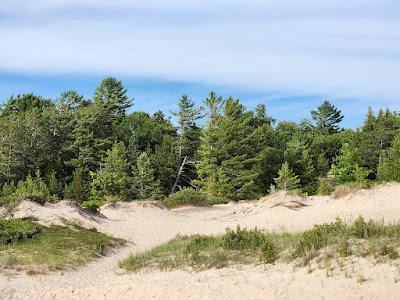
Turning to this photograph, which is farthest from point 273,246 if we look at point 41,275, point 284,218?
point 284,218

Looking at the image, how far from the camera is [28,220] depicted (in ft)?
92.4

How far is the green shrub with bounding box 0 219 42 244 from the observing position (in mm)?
23156

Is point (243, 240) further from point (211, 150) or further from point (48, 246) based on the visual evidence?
point (211, 150)

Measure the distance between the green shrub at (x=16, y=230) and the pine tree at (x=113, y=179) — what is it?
102 ft

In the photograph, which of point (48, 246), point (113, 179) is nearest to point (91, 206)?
point (48, 246)

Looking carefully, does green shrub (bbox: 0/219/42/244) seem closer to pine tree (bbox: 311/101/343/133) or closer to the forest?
the forest

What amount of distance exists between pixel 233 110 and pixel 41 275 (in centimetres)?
4947

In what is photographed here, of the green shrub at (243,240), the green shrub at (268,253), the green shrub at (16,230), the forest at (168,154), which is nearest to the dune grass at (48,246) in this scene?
the green shrub at (16,230)

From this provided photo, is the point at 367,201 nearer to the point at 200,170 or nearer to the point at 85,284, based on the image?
the point at 85,284

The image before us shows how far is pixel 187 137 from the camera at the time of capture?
73.1 m

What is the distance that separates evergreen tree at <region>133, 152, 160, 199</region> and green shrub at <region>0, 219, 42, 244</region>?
34.4m

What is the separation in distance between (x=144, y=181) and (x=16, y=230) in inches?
1503

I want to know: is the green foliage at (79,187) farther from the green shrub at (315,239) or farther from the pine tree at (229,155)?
the green shrub at (315,239)

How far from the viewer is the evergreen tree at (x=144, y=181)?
61.7m
